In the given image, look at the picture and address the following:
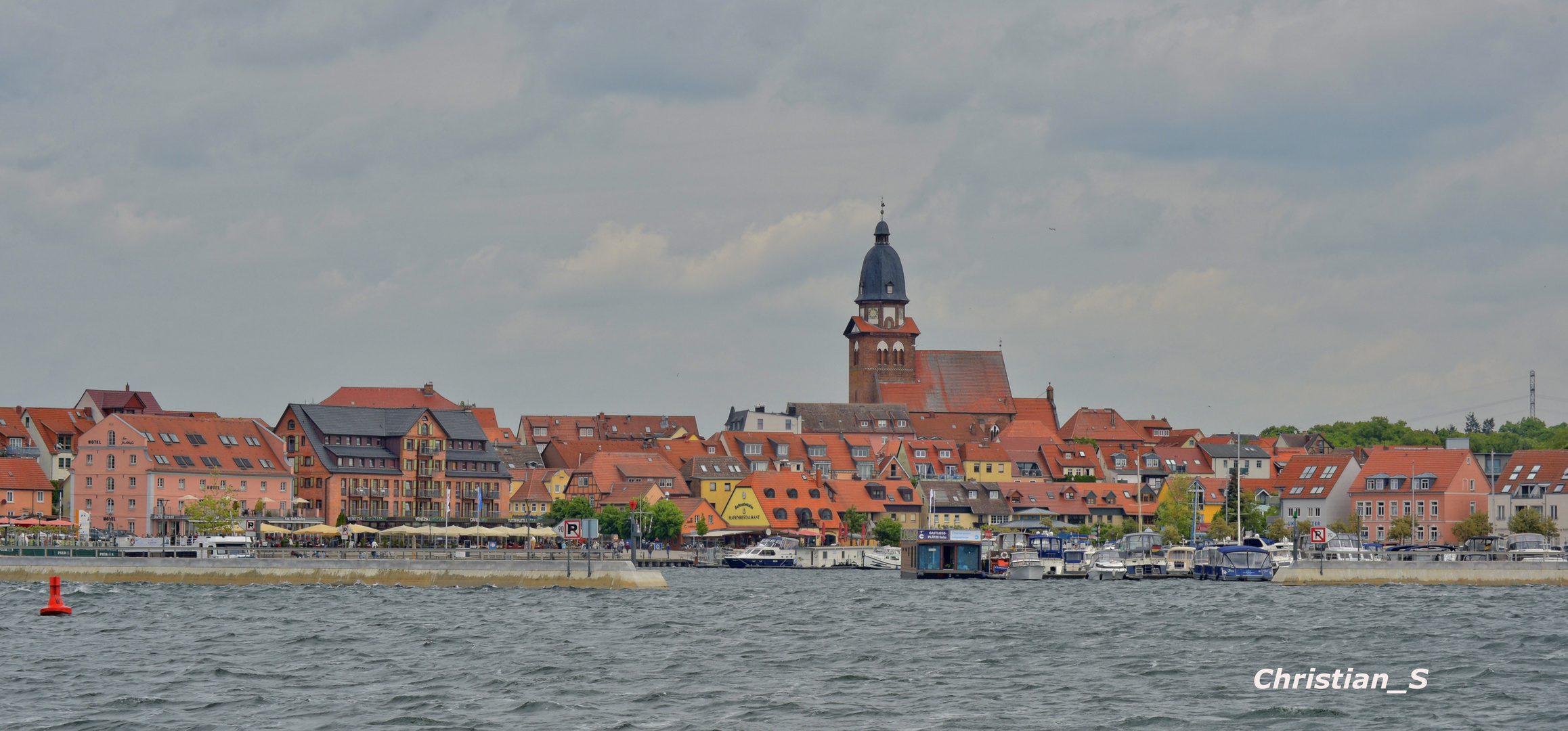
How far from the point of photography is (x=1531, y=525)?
12025 cm

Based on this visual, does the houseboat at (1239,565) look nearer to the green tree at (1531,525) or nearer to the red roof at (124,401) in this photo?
the green tree at (1531,525)

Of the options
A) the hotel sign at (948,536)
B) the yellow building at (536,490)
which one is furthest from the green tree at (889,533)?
the hotel sign at (948,536)

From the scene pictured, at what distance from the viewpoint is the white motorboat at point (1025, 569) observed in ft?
340

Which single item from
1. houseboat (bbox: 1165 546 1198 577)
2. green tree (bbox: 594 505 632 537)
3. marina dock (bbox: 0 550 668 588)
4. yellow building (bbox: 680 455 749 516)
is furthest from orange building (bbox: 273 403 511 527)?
houseboat (bbox: 1165 546 1198 577)

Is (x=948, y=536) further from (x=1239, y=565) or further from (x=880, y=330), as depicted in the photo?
(x=880, y=330)

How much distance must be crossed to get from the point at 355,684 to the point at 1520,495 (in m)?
107

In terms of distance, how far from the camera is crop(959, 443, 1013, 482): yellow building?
580ft

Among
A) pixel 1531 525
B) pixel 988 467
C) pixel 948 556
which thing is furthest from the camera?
pixel 988 467

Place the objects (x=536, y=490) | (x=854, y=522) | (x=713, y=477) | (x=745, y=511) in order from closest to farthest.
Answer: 1. (x=745, y=511)
2. (x=854, y=522)
3. (x=536, y=490)
4. (x=713, y=477)

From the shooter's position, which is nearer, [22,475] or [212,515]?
[212,515]

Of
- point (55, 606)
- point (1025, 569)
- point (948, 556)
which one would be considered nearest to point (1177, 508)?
point (1025, 569)

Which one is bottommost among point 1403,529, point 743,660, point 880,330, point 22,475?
point 1403,529

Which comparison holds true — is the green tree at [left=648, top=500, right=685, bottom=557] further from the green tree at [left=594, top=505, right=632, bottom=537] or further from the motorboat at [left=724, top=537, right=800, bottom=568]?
the motorboat at [left=724, top=537, right=800, bottom=568]

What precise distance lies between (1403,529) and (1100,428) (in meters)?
64.2
